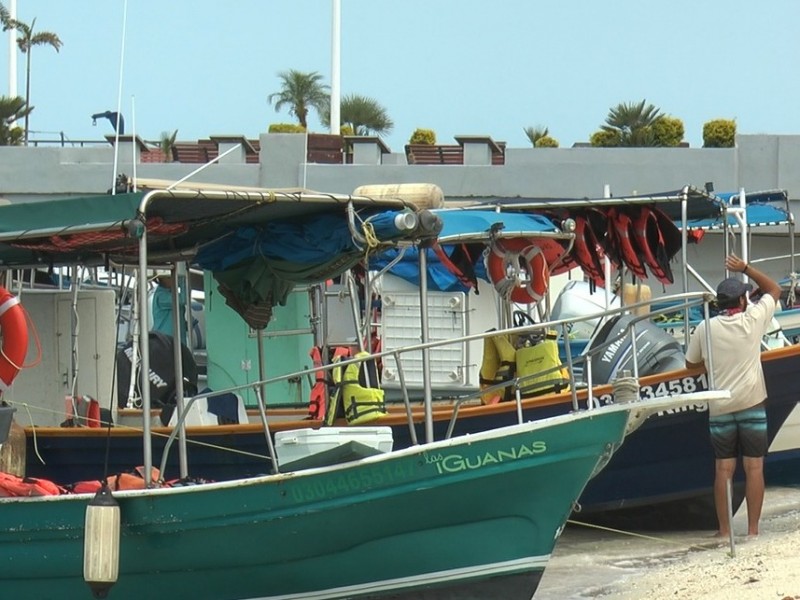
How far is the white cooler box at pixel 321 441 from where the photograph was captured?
25.3 ft

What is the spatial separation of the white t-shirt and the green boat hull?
2.21 meters

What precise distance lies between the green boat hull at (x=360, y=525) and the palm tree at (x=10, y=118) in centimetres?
2153

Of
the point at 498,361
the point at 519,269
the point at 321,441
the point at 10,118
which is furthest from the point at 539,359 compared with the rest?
the point at 10,118

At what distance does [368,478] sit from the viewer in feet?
24.7

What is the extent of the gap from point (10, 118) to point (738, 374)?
75.8ft

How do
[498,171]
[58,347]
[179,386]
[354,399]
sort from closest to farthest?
[179,386], [354,399], [58,347], [498,171]

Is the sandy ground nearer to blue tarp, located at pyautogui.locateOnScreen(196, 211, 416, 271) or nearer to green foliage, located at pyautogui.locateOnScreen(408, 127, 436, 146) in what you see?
blue tarp, located at pyautogui.locateOnScreen(196, 211, 416, 271)

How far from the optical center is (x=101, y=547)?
7422mm

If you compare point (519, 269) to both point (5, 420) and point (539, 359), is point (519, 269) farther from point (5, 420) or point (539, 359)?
point (5, 420)

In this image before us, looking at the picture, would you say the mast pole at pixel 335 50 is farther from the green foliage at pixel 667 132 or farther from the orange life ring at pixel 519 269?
the orange life ring at pixel 519 269

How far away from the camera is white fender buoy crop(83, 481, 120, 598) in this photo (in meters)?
7.38

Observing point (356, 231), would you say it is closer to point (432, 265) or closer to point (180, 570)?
point (180, 570)

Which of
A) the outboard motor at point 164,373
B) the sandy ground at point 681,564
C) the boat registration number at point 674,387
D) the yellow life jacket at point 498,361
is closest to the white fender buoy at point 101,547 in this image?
the sandy ground at point 681,564

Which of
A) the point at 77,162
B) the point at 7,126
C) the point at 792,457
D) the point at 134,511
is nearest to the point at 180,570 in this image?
the point at 134,511
